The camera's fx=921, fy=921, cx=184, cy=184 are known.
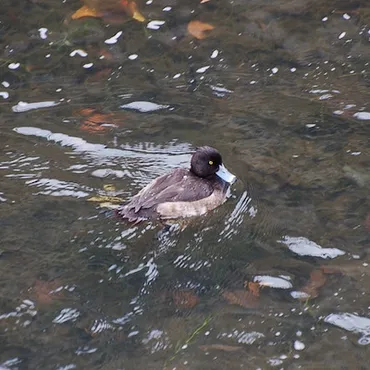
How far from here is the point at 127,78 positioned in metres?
10.7

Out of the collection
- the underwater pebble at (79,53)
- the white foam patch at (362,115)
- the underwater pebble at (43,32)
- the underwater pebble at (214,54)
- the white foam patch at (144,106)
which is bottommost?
the white foam patch at (362,115)

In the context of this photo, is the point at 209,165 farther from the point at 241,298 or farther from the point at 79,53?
the point at 79,53

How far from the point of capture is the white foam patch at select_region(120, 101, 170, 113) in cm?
1006

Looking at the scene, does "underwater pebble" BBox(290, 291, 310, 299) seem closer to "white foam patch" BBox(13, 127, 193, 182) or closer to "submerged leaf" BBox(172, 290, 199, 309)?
"submerged leaf" BBox(172, 290, 199, 309)

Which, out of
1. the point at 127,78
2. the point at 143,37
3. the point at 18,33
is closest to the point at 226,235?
the point at 127,78

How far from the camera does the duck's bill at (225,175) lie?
29.0ft

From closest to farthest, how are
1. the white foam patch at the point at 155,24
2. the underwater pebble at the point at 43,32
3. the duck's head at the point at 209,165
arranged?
the duck's head at the point at 209,165 → the underwater pebble at the point at 43,32 → the white foam patch at the point at 155,24

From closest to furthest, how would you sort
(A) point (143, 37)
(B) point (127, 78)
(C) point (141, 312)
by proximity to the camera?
Answer: (C) point (141, 312) → (B) point (127, 78) → (A) point (143, 37)

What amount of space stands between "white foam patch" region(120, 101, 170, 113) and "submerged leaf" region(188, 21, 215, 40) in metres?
1.65

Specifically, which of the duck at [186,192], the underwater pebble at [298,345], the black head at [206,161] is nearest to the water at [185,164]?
the underwater pebble at [298,345]

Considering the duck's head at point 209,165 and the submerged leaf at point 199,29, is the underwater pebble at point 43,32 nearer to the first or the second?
the submerged leaf at point 199,29

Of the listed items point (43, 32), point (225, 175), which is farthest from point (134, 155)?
point (43, 32)

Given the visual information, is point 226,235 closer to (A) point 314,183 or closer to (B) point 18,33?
(A) point 314,183

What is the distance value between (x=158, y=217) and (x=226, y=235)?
0.67 m
